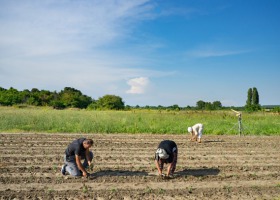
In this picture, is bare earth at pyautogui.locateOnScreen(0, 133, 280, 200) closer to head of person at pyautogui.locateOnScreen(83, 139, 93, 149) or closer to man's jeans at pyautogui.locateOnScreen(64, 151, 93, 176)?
man's jeans at pyautogui.locateOnScreen(64, 151, 93, 176)

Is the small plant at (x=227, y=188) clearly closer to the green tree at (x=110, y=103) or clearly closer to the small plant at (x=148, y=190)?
the small plant at (x=148, y=190)

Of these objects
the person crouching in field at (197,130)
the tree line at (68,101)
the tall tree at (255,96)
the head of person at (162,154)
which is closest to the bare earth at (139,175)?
the head of person at (162,154)

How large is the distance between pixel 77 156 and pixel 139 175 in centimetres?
172

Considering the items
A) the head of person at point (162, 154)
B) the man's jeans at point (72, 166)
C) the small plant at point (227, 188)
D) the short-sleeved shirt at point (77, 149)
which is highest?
the short-sleeved shirt at point (77, 149)

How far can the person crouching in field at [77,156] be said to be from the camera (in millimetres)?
7922

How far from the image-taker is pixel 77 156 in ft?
25.9

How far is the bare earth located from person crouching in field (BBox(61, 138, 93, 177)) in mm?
207

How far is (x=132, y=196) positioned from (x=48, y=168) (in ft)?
10.6

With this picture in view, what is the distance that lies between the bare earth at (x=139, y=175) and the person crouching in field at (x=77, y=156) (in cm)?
21

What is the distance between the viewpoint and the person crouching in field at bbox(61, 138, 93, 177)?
792 cm

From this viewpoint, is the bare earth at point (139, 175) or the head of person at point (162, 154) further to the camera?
the head of person at point (162, 154)

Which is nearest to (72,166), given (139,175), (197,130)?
(139,175)

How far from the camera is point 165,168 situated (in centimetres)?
962

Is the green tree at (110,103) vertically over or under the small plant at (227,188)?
over
